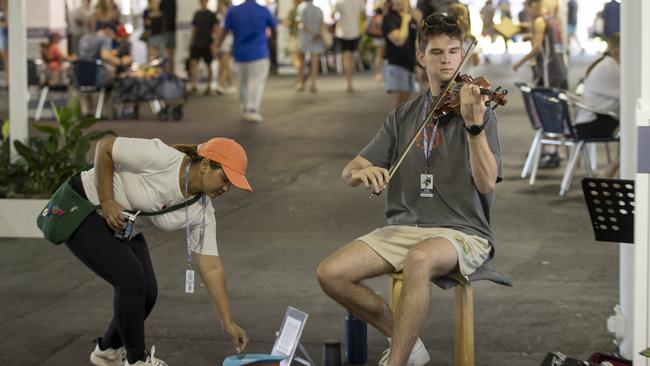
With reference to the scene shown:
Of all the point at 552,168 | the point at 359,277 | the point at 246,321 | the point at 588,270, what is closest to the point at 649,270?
the point at 359,277

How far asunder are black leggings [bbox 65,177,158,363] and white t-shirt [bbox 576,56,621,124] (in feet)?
20.1

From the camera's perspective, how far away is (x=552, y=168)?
39.1ft

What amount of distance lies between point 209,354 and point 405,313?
123 centimetres


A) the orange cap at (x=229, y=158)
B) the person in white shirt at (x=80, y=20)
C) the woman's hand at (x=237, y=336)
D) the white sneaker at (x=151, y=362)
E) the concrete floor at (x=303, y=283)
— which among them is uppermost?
the person in white shirt at (x=80, y=20)

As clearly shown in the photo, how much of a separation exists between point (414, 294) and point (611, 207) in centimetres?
84

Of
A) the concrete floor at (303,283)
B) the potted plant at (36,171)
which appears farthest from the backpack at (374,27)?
the potted plant at (36,171)

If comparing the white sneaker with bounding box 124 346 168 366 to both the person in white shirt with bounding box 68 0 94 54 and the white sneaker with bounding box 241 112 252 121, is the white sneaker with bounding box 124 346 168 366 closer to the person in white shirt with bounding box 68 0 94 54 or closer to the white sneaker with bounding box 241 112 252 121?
the white sneaker with bounding box 241 112 252 121

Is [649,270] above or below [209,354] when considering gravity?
above

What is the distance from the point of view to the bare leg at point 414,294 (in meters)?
4.71

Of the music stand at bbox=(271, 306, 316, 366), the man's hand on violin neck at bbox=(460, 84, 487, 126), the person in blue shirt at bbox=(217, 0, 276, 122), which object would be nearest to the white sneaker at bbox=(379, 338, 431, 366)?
the music stand at bbox=(271, 306, 316, 366)

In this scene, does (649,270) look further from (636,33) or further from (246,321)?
(246,321)

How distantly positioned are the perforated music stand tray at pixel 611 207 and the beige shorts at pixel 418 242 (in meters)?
0.49

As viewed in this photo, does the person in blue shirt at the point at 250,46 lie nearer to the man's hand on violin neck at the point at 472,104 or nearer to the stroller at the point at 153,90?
the stroller at the point at 153,90

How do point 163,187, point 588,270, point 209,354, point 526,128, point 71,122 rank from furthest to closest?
point 526,128, point 71,122, point 588,270, point 209,354, point 163,187
